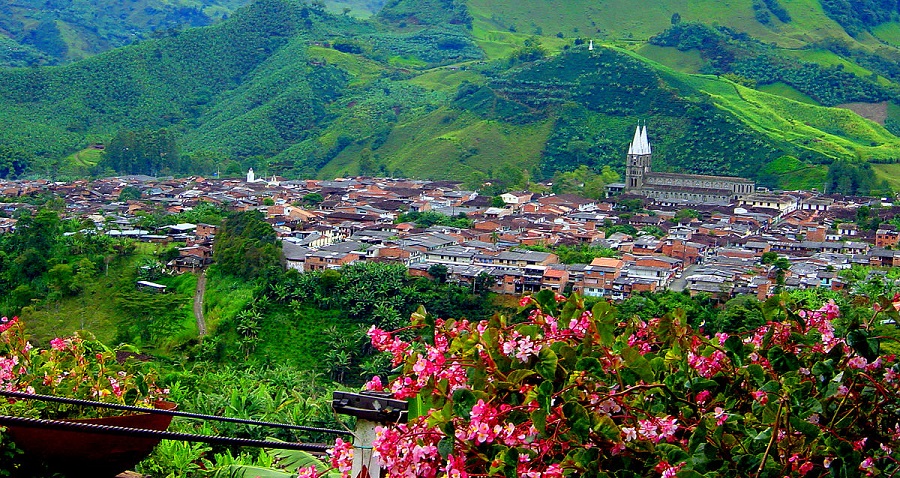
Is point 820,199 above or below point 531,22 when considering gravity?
below

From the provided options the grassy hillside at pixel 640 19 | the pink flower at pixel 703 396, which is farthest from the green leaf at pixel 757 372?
the grassy hillside at pixel 640 19

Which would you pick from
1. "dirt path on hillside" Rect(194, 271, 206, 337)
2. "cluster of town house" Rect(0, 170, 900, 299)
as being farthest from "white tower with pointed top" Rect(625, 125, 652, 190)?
"dirt path on hillside" Rect(194, 271, 206, 337)

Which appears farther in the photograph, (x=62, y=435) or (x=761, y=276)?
(x=761, y=276)

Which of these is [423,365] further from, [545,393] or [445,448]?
[545,393]

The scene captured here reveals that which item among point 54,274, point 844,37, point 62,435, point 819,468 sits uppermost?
point 844,37

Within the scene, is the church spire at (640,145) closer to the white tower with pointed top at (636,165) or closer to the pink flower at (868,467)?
the white tower with pointed top at (636,165)

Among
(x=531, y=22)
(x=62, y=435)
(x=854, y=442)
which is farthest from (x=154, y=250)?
(x=531, y=22)

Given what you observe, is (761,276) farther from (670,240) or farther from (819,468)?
(819,468)
